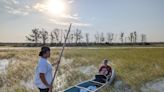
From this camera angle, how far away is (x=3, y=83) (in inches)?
437

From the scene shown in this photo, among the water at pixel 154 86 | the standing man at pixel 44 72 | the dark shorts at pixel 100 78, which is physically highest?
the standing man at pixel 44 72

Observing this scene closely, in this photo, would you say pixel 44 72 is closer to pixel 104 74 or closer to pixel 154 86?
pixel 104 74

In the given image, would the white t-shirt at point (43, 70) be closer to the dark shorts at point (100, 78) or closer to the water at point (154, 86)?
the dark shorts at point (100, 78)

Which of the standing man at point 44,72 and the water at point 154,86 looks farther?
the water at point 154,86

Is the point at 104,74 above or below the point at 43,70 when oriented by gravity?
below

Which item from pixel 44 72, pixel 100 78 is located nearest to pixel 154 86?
pixel 100 78

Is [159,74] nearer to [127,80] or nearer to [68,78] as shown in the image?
[127,80]

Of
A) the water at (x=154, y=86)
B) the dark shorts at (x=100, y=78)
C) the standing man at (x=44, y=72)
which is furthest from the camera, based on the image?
the dark shorts at (x=100, y=78)

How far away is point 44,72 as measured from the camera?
469 cm

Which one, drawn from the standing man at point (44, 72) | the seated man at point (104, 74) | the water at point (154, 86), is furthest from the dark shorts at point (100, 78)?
the standing man at point (44, 72)

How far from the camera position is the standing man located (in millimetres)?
4680

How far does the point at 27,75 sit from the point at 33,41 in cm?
6527

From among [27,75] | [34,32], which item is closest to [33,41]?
[34,32]

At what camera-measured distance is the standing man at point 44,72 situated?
15.4 ft
